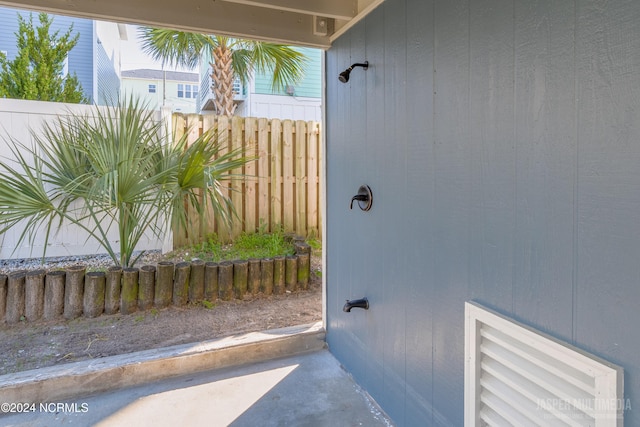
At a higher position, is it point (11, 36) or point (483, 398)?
point (11, 36)

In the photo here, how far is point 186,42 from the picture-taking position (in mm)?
4738

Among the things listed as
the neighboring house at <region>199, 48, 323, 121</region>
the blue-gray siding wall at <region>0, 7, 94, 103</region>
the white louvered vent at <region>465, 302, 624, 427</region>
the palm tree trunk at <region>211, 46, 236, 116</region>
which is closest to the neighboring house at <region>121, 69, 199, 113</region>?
the blue-gray siding wall at <region>0, 7, 94, 103</region>

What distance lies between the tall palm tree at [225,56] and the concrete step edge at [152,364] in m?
2.88

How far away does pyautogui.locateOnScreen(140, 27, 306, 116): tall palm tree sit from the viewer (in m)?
4.60

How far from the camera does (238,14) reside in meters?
2.13

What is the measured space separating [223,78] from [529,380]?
5.92 m

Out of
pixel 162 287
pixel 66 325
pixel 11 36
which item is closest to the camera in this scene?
pixel 66 325

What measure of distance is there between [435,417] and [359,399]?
552 mm

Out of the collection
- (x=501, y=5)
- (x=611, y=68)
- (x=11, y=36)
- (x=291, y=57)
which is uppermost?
(x=11, y=36)

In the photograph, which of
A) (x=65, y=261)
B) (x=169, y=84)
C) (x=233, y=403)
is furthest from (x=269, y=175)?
(x=169, y=84)

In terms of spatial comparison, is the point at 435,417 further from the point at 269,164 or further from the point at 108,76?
the point at 108,76

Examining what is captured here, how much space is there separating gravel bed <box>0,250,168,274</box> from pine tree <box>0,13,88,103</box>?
10.7 ft

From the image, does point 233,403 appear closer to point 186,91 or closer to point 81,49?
point 81,49

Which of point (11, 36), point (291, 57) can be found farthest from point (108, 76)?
point (291, 57)
